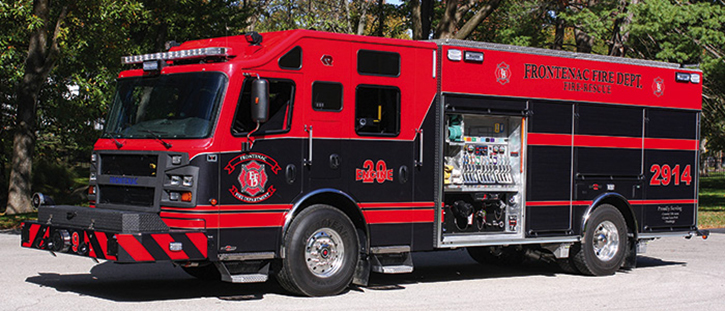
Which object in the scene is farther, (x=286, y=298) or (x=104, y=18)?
(x=104, y=18)

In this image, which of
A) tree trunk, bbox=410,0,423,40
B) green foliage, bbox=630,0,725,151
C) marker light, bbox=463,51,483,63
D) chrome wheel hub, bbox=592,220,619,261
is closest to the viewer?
marker light, bbox=463,51,483,63

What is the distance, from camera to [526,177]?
11852 mm

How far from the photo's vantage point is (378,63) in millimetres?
10531

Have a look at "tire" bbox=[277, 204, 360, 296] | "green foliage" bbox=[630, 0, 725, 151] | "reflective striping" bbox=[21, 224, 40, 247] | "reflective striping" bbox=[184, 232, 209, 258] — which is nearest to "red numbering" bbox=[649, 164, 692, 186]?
"tire" bbox=[277, 204, 360, 296]

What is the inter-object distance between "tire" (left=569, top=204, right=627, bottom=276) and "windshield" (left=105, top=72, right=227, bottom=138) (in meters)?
5.73

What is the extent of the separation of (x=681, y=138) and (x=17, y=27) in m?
15.2

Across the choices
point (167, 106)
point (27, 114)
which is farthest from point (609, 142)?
point (27, 114)

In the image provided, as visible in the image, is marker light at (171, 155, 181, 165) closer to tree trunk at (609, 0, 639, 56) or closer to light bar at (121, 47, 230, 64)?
light bar at (121, 47, 230, 64)

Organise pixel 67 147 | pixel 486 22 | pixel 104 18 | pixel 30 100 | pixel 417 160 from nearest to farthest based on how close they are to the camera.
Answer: pixel 417 160 < pixel 104 18 < pixel 30 100 < pixel 67 147 < pixel 486 22

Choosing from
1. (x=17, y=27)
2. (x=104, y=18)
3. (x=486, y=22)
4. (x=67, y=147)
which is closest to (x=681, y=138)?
(x=104, y=18)

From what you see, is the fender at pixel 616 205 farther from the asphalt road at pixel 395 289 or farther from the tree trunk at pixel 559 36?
the tree trunk at pixel 559 36

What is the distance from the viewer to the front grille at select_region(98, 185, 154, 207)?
9492mm

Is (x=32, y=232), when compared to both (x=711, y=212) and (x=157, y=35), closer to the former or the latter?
(x=157, y=35)

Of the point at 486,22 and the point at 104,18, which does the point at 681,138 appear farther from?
the point at 486,22
